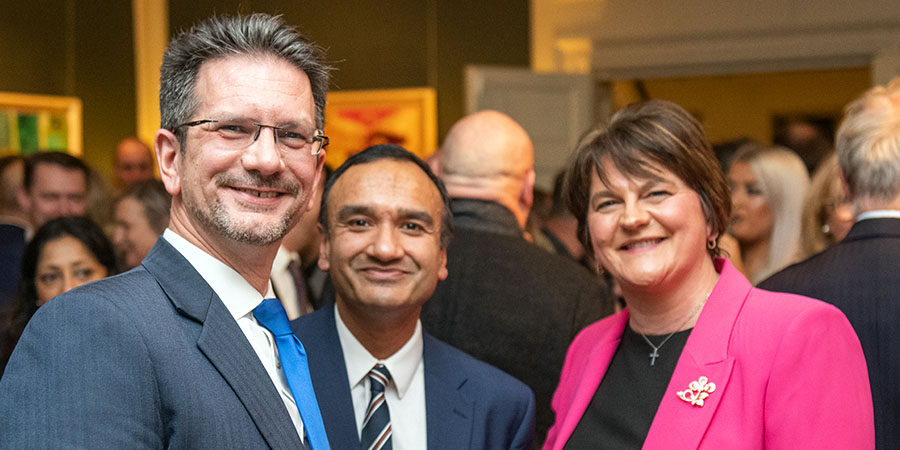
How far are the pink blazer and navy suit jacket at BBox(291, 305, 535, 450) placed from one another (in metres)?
0.49

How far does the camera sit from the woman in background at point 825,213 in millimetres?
3383

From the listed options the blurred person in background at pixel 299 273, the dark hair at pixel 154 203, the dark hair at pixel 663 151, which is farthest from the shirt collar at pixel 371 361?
the dark hair at pixel 154 203

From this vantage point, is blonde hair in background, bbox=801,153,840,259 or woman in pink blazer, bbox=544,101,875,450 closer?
woman in pink blazer, bbox=544,101,875,450

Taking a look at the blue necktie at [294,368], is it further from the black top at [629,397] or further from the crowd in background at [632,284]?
the black top at [629,397]

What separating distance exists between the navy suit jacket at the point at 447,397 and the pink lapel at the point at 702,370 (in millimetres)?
482

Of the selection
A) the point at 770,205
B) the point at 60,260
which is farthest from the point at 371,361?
the point at 770,205

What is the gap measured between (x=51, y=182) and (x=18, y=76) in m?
3.74

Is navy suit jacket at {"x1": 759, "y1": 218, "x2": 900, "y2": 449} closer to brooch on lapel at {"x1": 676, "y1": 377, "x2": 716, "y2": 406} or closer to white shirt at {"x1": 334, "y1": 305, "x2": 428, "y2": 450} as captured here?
brooch on lapel at {"x1": 676, "y1": 377, "x2": 716, "y2": 406}

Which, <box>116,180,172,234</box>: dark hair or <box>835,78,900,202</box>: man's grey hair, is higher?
<box>835,78,900,202</box>: man's grey hair

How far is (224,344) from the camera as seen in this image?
1.50 meters

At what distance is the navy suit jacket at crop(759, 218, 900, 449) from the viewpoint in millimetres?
2205

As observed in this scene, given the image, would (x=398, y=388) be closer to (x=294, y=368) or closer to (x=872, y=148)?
(x=294, y=368)

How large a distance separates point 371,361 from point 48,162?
11.0 ft

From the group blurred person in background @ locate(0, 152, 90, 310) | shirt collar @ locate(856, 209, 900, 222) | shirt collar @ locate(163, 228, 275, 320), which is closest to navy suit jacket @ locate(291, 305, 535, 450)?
shirt collar @ locate(163, 228, 275, 320)
